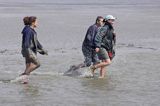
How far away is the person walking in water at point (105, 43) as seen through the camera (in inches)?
516

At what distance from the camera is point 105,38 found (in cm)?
1327

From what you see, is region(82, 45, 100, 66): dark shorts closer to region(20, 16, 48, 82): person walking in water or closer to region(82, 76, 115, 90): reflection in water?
region(82, 76, 115, 90): reflection in water

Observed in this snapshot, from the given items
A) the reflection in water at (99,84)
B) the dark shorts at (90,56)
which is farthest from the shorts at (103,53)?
the reflection in water at (99,84)

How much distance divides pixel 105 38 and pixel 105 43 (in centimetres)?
12

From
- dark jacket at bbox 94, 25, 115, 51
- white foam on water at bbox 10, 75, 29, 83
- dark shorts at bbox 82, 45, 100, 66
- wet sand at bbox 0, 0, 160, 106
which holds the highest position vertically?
dark jacket at bbox 94, 25, 115, 51

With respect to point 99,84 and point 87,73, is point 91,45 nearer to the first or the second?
point 87,73

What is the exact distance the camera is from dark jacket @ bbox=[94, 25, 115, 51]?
43.0ft

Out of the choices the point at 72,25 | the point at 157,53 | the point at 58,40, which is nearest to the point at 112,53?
the point at 157,53

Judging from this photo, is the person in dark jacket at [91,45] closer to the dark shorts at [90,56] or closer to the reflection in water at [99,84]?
the dark shorts at [90,56]

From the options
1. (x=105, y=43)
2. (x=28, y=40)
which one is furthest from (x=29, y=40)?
(x=105, y=43)

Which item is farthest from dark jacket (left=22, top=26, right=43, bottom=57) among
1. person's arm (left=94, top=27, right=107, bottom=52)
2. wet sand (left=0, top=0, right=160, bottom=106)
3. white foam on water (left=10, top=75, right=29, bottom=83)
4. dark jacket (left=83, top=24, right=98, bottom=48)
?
dark jacket (left=83, top=24, right=98, bottom=48)

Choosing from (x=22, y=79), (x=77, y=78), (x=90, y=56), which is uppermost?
(x=90, y=56)

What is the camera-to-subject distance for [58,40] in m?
22.2

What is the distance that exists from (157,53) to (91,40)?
204 inches
